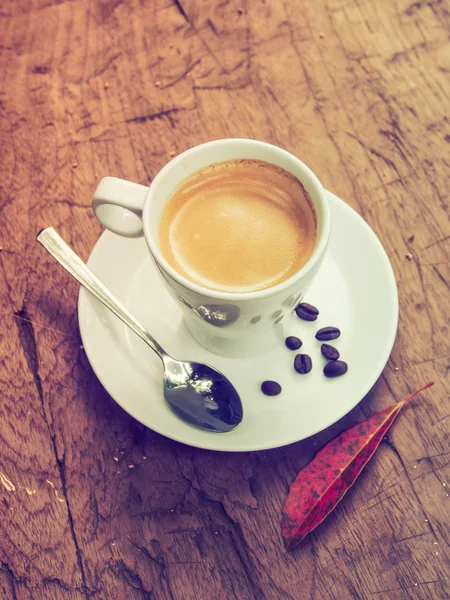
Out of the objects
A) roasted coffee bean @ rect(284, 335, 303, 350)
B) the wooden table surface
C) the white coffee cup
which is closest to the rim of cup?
the white coffee cup

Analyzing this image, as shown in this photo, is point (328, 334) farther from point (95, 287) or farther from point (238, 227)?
point (95, 287)

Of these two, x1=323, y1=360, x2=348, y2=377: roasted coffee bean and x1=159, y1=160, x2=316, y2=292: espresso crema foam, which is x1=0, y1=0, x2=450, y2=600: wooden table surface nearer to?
x1=323, y1=360, x2=348, y2=377: roasted coffee bean

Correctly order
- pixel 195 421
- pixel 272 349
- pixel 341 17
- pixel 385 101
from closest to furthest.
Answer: pixel 195 421
pixel 272 349
pixel 385 101
pixel 341 17

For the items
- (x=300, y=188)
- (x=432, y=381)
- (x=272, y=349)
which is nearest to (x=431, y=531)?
(x=432, y=381)

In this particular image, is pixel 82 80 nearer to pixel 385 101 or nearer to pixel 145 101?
pixel 145 101

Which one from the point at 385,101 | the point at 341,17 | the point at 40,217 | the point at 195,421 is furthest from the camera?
the point at 341,17

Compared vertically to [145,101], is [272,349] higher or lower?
lower

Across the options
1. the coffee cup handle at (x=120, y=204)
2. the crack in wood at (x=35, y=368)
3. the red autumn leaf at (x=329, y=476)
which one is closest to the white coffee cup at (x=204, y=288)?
the coffee cup handle at (x=120, y=204)

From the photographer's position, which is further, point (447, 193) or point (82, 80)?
point (82, 80)
